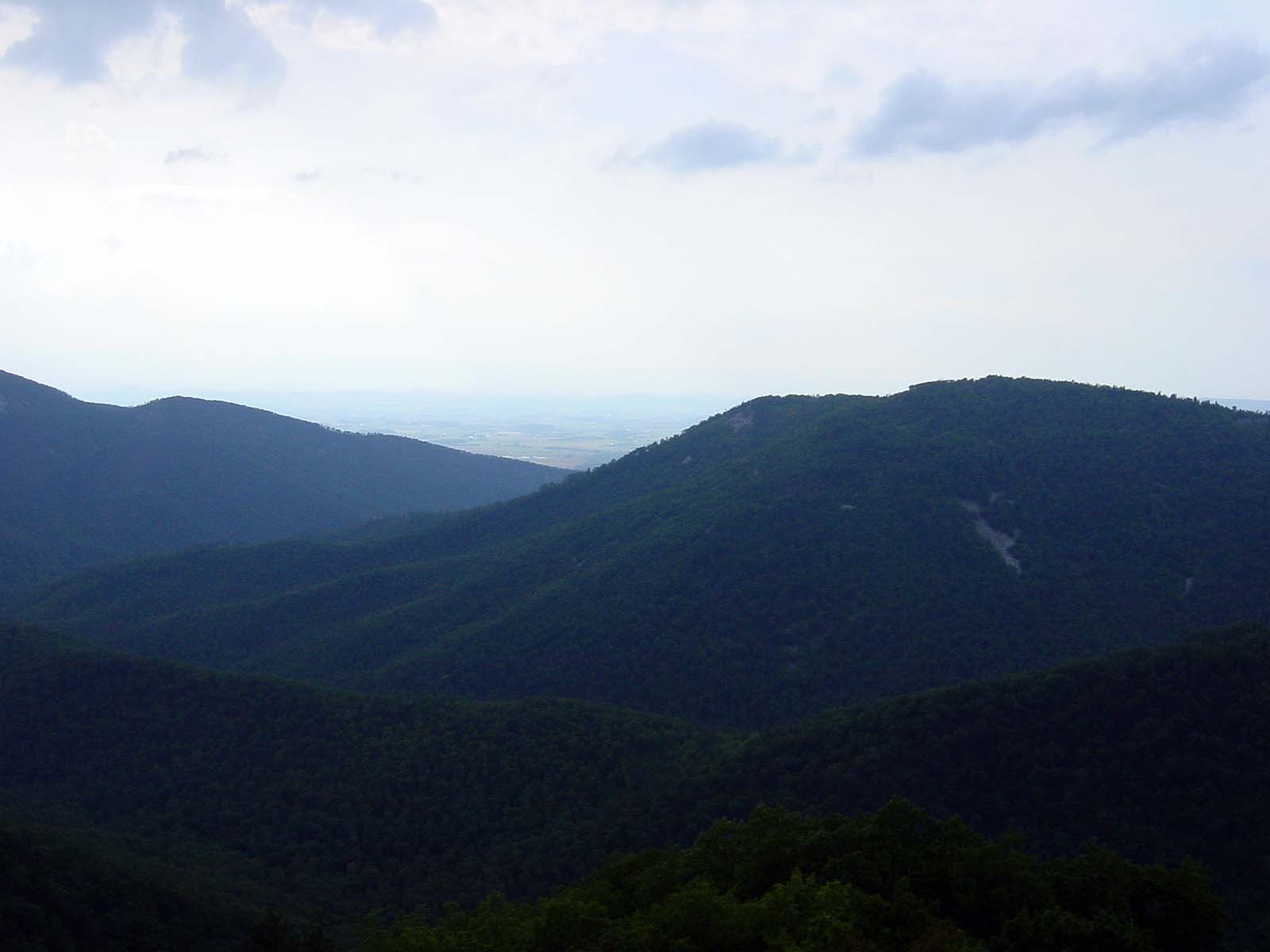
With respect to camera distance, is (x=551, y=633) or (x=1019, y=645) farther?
(x=551, y=633)

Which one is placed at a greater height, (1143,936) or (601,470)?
(601,470)

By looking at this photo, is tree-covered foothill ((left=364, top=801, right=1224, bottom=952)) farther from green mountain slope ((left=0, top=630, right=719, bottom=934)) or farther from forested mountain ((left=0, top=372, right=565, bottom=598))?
forested mountain ((left=0, top=372, right=565, bottom=598))

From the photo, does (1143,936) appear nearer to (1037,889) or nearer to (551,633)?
(1037,889)

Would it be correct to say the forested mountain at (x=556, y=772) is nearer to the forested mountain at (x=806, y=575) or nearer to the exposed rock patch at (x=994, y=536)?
the forested mountain at (x=806, y=575)

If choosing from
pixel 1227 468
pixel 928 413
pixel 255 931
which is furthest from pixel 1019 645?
pixel 255 931

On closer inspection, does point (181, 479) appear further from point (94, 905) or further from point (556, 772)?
point (94, 905)

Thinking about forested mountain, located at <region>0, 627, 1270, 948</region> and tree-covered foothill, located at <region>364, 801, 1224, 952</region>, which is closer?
tree-covered foothill, located at <region>364, 801, 1224, 952</region>

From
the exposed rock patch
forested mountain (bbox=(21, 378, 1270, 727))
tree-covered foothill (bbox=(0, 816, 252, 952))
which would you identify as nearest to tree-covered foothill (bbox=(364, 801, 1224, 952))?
tree-covered foothill (bbox=(0, 816, 252, 952))
